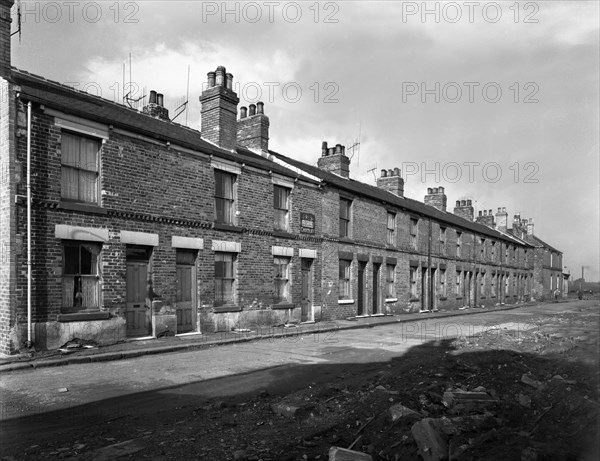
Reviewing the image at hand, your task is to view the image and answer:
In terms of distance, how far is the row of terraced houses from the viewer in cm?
1045

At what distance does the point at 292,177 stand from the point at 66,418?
1343 cm

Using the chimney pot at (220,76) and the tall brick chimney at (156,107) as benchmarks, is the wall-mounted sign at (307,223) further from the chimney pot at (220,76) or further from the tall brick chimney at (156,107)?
the tall brick chimney at (156,107)

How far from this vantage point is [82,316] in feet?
36.7

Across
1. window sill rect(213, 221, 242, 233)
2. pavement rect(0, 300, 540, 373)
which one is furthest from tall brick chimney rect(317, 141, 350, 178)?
window sill rect(213, 221, 242, 233)

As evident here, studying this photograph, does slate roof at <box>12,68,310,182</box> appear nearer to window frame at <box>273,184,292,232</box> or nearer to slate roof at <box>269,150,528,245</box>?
window frame at <box>273,184,292,232</box>

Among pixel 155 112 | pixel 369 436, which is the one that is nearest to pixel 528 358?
pixel 369 436

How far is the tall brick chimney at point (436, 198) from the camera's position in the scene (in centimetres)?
3781

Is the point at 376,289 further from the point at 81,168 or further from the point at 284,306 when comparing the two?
the point at 81,168

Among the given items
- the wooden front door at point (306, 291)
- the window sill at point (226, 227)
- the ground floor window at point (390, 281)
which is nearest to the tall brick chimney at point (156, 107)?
the window sill at point (226, 227)

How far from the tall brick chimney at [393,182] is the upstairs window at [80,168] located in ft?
74.3

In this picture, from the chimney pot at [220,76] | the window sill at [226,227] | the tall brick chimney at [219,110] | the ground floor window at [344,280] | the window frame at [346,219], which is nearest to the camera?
the window sill at [226,227]

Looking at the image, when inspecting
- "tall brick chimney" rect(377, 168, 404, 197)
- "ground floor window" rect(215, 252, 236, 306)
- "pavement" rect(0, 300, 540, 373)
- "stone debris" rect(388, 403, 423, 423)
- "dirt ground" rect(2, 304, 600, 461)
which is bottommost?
"pavement" rect(0, 300, 540, 373)

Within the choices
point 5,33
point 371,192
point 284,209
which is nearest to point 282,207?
point 284,209

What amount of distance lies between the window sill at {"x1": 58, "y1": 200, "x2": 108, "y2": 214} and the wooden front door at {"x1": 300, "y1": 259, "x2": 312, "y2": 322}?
908cm
